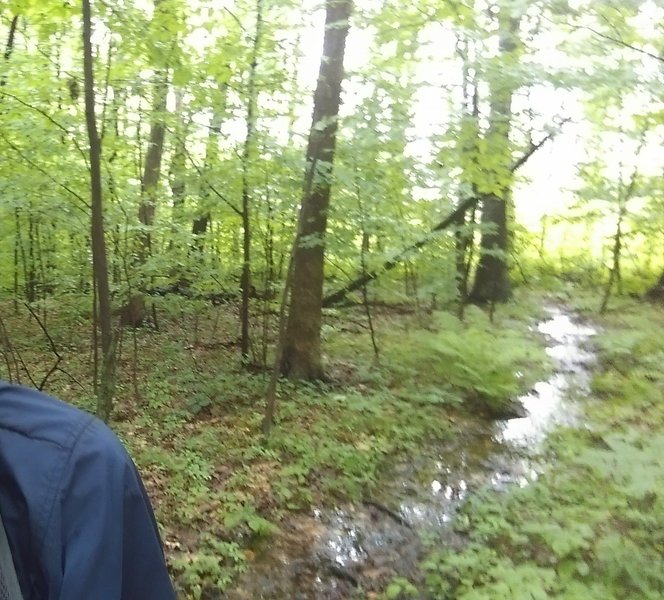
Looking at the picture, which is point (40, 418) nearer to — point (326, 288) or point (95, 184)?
point (95, 184)

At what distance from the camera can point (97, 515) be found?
1105 mm

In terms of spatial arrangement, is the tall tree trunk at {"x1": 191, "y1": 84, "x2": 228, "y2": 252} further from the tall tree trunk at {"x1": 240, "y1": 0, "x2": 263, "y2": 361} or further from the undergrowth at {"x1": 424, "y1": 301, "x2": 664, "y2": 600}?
the undergrowth at {"x1": 424, "y1": 301, "x2": 664, "y2": 600}

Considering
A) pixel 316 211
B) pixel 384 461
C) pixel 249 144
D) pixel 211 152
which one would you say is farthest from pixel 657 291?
pixel 211 152

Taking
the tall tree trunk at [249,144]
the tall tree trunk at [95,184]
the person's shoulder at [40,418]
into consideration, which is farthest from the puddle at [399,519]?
the person's shoulder at [40,418]

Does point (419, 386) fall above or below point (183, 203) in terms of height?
below

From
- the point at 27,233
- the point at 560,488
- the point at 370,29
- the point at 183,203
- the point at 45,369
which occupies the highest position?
the point at 370,29

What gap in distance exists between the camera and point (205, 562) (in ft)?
13.7

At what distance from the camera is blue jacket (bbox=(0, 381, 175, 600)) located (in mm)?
1072

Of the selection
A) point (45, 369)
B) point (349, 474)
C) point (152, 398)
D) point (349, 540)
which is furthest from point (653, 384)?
point (45, 369)

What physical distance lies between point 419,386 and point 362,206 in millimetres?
2434

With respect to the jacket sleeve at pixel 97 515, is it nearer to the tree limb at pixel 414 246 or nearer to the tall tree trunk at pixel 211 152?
the tall tree trunk at pixel 211 152

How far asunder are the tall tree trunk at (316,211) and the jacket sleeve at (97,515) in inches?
198

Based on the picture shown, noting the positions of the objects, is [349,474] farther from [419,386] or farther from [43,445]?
[43,445]

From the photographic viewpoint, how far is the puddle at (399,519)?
4.23 meters
